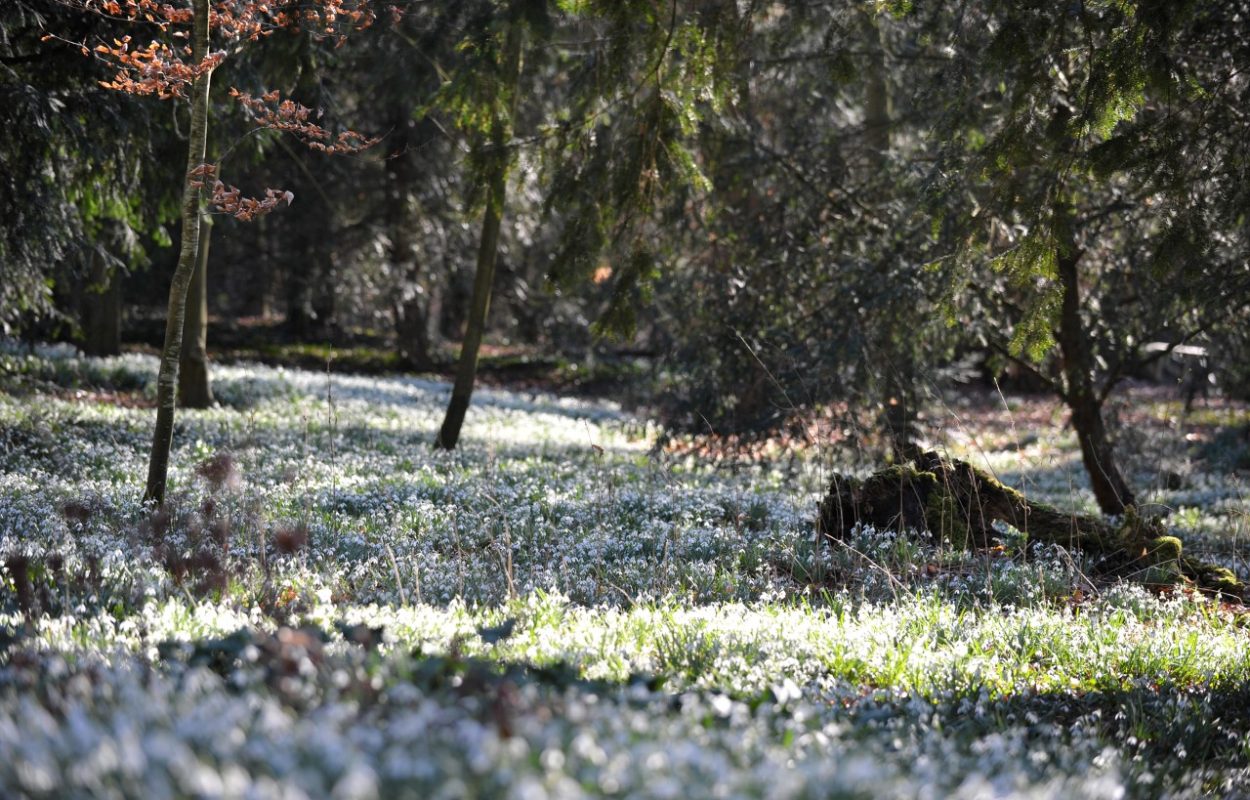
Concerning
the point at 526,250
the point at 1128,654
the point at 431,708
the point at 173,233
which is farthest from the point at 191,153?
the point at 526,250

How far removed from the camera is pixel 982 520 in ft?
26.4

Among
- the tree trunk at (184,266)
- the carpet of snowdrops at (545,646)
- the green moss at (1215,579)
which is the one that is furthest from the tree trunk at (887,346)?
the tree trunk at (184,266)

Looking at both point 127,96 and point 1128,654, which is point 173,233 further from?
point 1128,654

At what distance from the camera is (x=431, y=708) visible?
259 cm

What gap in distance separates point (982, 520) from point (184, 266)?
6197 millimetres

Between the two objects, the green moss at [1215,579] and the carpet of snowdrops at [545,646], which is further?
the green moss at [1215,579]

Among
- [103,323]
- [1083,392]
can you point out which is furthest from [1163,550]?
[103,323]

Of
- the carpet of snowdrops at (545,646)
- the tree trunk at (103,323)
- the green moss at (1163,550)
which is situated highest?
the tree trunk at (103,323)

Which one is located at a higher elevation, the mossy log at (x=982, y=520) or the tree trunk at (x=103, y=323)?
the tree trunk at (x=103, y=323)

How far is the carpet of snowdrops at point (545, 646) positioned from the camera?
2547mm

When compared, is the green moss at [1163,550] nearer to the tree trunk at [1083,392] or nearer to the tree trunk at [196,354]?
the tree trunk at [1083,392]

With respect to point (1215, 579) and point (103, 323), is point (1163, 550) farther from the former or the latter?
point (103, 323)

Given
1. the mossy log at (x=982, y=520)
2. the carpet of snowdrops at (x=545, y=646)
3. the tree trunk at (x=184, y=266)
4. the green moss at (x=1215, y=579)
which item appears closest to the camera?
the carpet of snowdrops at (x=545, y=646)

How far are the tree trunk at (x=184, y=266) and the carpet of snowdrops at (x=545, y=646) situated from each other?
41 cm
